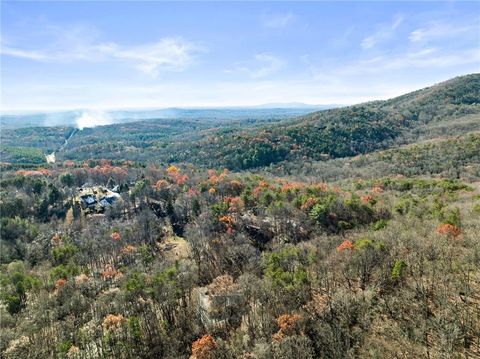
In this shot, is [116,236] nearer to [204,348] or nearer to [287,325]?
[204,348]

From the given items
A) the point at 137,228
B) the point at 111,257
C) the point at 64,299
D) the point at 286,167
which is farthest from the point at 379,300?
the point at 286,167

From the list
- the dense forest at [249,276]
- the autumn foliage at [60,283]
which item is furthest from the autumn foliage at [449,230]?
the autumn foliage at [60,283]

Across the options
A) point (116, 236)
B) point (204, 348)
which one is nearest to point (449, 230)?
point (204, 348)

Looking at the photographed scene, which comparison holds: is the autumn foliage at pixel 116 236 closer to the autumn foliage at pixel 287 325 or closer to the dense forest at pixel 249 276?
the dense forest at pixel 249 276

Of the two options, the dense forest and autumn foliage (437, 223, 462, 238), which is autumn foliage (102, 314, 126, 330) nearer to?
the dense forest

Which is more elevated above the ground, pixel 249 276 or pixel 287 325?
pixel 287 325

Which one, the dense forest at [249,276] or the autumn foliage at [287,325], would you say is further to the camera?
the autumn foliage at [287,325]

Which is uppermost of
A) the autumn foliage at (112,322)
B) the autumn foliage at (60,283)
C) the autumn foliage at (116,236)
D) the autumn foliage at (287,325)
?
the autumn foliage at (287,325)

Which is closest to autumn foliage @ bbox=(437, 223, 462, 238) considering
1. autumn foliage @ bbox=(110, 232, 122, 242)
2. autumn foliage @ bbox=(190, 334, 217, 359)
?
autumn foliage @ bbox=(190, 334, 217, 359)

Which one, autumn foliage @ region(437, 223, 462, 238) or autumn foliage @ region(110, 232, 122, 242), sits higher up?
autumn foliage @ region(437, 223, 462, 238)

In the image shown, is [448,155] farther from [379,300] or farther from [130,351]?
[130,351]

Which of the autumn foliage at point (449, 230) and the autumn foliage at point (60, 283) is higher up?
the autumn foliage at point (449, 230)

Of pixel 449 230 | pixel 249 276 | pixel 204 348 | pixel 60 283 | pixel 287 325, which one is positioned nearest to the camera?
pixel 287 325
